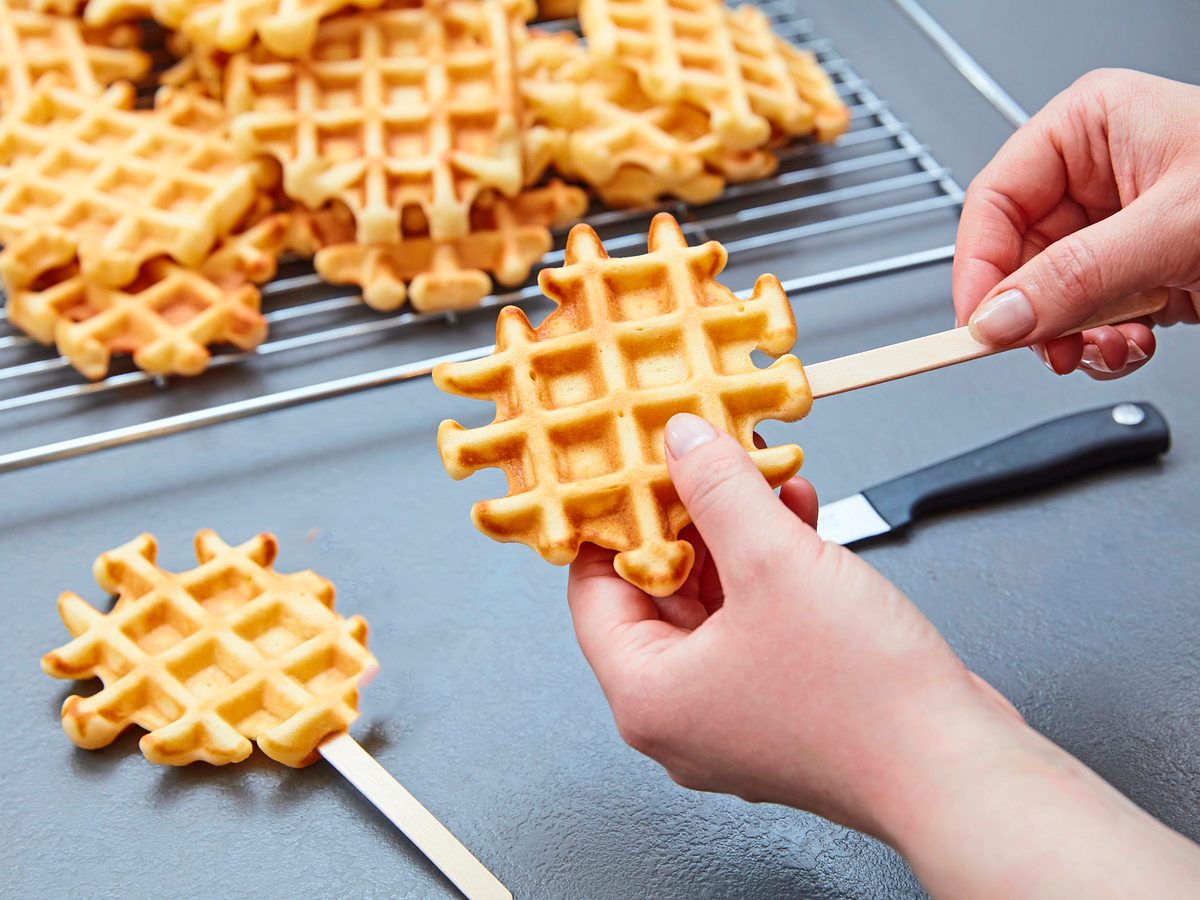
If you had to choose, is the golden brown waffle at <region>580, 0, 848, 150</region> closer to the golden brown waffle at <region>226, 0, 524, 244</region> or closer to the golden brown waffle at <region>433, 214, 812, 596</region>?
the golden brown waffle at <region>226, 0, 524, 244</region>

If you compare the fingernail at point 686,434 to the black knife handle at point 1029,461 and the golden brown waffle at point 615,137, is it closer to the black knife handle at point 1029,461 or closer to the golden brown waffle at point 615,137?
the black knife handle at point 1029,461

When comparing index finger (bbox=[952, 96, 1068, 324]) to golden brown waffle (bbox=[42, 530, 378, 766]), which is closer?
golden brown waffle (bbox=[42, 530, 378, 766])

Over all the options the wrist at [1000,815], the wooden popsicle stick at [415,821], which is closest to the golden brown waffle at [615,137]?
the wooden popsicle stick at [415,821]

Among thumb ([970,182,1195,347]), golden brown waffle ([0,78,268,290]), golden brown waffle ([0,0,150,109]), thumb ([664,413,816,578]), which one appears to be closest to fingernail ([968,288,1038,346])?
thumb ([970,182,1195,347])

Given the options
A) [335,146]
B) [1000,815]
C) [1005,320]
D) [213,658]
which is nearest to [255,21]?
[335,146]

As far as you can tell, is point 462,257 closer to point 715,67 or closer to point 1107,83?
point 715,67

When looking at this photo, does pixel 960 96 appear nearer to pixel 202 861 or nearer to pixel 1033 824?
pixel 1033 824
